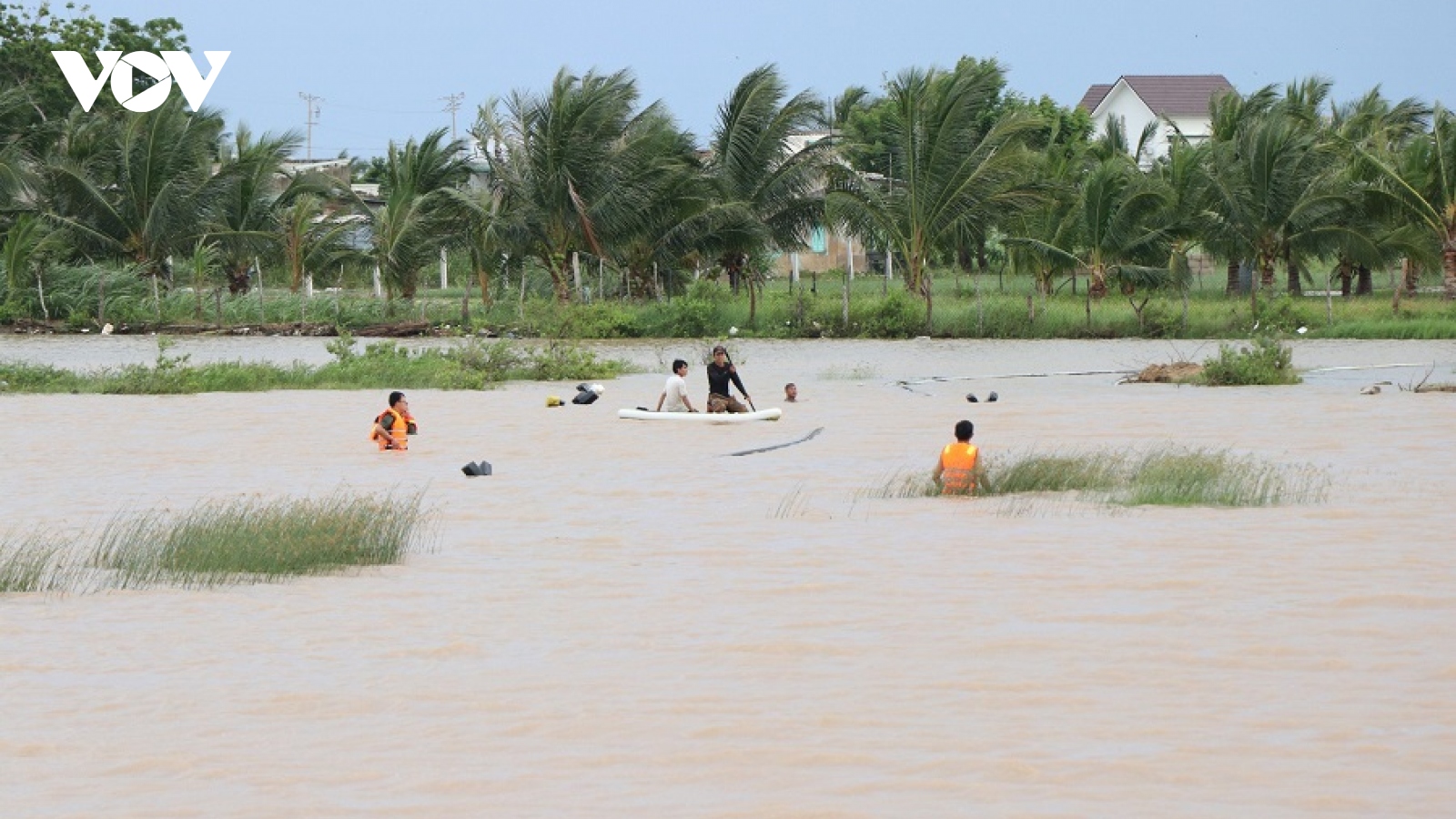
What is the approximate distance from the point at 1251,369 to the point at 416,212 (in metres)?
21.2

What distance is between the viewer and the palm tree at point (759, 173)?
36.6 metres

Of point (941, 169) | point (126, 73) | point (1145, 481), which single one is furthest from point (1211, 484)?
point (126, 73)

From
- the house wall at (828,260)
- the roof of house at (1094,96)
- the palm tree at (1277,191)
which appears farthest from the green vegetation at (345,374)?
the roof of house at (1094,96)

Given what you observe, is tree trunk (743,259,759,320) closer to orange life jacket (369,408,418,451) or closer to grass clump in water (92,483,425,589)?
orange life jacket (369,408,418,451)

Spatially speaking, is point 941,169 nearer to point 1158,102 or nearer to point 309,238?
point 309,238

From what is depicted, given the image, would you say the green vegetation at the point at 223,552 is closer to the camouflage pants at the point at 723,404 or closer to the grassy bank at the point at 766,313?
the camouflage pants at the point at 723,404

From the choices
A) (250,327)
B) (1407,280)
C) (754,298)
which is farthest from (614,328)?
(1407,280)

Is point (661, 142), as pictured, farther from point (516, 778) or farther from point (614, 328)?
point (516, 778)

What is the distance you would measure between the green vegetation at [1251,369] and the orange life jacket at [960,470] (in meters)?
11.5

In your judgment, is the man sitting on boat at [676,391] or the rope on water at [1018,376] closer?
the man sitting on boat at [676,391]

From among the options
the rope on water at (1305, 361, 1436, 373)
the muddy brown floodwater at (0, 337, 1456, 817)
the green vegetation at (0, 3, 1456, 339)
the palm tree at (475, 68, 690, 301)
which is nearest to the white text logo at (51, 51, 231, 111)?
the green vegetation at (0, 3, 1456, 339)

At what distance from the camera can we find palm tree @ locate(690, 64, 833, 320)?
36.6m

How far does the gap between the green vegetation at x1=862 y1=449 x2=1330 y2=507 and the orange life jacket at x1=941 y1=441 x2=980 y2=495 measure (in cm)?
10

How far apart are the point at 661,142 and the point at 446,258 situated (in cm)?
924
